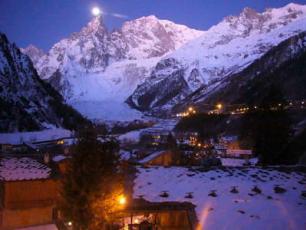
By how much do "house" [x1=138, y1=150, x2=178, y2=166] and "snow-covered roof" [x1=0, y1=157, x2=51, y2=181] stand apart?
1620 centimetres

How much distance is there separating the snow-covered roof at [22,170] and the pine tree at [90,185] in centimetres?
931

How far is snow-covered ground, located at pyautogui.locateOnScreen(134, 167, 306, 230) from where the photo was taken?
63.5ft

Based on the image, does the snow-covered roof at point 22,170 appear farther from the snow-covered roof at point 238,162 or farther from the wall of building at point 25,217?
the snow-covered roof at point 238,162

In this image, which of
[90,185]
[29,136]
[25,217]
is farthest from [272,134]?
[29,136]

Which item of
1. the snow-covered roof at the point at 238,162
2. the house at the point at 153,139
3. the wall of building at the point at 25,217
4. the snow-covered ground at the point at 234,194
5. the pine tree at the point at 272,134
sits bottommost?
the house at the point at 153,139

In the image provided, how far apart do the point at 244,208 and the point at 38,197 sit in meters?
13.4

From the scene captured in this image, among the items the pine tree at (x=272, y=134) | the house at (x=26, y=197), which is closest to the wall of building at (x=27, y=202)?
the house at (x=26, y=197)

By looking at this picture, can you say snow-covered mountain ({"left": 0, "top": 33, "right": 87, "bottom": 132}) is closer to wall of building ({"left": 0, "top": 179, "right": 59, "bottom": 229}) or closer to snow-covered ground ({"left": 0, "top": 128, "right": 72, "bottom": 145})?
snow-covered ground ({"left": 0, "top": 128, "right": 72, "bottom": 145})

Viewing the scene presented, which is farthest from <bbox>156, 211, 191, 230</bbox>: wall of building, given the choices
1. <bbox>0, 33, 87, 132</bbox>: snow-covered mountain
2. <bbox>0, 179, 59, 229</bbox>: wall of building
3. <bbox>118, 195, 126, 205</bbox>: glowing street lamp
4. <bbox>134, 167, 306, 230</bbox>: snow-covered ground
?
<bbox>0, 33, 87, 132</bbox>: snow-covered mountain

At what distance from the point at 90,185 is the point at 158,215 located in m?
4.02

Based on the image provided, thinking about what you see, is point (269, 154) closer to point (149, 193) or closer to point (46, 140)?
point (149, 193)

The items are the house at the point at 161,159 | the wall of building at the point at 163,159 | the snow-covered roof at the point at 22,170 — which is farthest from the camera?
the wall of building at the point at 163,159

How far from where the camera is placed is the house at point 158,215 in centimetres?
2003

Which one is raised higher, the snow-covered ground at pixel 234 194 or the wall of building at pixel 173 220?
the snow-covered ground at pixel 234 194
